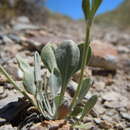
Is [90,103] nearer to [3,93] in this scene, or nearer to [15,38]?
[3,93]

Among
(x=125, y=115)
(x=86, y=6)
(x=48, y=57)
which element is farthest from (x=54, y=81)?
(x=125, y=115)

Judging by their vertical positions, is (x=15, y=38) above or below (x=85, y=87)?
above

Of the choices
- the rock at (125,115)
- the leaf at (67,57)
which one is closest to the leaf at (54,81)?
the leaf at (67,57)

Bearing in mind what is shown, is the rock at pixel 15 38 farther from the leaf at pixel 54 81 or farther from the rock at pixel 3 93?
the leaf at pixel 54 81

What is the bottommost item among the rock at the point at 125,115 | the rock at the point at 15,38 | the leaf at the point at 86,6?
the rock at the point at 125,115

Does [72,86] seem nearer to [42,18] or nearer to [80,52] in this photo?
[80,52]

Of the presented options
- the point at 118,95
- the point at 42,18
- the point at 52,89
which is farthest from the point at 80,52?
the point at 42,18
